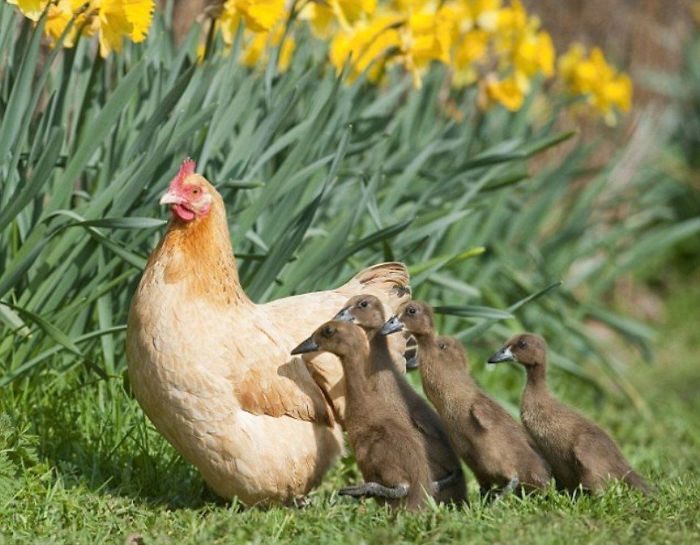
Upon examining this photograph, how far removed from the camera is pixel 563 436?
403cm

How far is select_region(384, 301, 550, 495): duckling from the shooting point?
3.98 meters

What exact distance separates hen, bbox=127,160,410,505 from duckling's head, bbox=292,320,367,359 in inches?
4.5

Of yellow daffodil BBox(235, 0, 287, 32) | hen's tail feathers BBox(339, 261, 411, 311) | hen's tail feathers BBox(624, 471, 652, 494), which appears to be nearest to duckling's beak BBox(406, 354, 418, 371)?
hen's tail feathers BBox(339, 261, 411, 311)

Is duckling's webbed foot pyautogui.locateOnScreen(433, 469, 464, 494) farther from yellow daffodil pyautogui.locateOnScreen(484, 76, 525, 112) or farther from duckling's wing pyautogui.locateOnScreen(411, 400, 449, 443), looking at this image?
yellow daffodil pyautogui.locateOnScreen(484, 76, 525, 112)

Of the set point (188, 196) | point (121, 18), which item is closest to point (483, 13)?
point (121, 18)

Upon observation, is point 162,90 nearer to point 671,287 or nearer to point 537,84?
point 537,84

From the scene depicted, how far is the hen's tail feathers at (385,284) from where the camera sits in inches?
175

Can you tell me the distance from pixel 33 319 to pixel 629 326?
3.94 m

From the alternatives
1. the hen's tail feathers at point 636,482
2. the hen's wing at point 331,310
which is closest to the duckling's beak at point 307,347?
the hen's wing at point 331,310

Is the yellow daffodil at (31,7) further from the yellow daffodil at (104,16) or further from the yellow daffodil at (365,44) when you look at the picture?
the yellow daffodil at (365,44)

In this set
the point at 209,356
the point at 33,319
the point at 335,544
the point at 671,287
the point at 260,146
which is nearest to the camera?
the point at 335,544

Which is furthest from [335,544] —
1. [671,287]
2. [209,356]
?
[671,287]

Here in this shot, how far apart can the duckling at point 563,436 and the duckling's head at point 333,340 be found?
543 millimetres

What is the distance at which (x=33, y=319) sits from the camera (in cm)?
419
